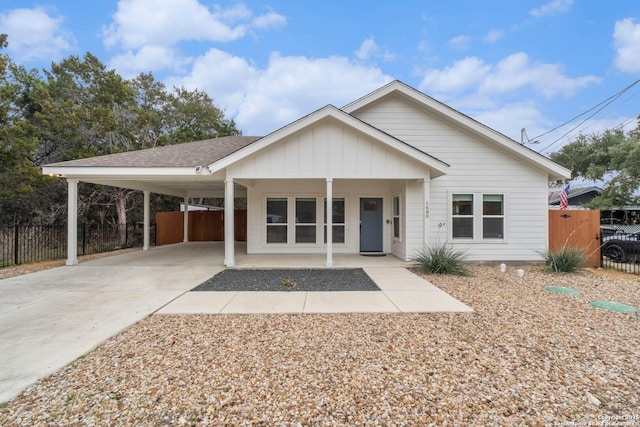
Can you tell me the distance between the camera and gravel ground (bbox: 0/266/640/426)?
2529 mm

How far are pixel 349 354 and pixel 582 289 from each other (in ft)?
20.7

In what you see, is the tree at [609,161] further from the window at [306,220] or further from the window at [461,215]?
the window at [306,220]

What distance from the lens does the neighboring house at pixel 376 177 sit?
858cm

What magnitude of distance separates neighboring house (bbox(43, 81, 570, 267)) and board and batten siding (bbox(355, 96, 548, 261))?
1.3 inches

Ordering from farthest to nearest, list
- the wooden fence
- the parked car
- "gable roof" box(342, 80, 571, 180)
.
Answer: the wooden fence, the parked car, "gable roof" box(342, 80, 571, 180)

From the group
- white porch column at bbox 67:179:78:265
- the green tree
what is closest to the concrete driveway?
white porch column at bbox 67:179:78:265

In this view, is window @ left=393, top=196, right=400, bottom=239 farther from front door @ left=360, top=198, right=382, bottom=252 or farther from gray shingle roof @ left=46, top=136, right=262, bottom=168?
gray shingle roof @ left=46, top=136, right=262, bottom=168

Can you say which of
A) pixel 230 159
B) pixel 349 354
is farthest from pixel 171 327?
pixel 230 159

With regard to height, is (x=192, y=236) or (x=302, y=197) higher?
(x=302, y=197)

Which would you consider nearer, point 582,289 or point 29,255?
point 582,289

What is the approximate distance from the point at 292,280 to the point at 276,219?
451cm

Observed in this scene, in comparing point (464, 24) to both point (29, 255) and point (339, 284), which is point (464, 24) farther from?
point (29, 255)

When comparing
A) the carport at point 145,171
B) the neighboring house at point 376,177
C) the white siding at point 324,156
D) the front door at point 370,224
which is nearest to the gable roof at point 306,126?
the neighboring house at point 376,177

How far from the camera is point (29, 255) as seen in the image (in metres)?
10.8
